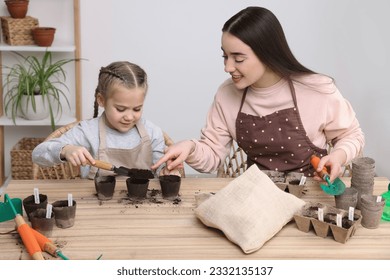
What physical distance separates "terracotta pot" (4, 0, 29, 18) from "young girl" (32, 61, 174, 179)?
1560 millimetres

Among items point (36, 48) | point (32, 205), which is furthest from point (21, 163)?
point (32, 205)

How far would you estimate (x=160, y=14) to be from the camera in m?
3.66

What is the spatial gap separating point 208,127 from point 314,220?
82cm

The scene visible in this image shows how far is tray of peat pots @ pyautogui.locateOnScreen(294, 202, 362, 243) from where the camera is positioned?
150cm

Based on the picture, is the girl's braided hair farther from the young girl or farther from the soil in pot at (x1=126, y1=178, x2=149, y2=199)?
the soil in pot at (x1=126, y1=178, x2=149, y2=199)

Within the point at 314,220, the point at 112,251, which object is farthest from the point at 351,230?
the point at 112,251

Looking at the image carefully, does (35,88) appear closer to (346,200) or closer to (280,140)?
(280,140)

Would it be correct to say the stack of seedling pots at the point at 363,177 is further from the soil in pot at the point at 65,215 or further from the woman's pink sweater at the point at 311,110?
the soil in pot at the point at 65,215

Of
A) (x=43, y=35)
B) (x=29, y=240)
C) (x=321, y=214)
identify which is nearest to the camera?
(x=29, y=240)

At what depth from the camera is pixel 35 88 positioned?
11.6ft

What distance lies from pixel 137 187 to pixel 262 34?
26.2 inches

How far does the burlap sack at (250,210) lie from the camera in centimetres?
148

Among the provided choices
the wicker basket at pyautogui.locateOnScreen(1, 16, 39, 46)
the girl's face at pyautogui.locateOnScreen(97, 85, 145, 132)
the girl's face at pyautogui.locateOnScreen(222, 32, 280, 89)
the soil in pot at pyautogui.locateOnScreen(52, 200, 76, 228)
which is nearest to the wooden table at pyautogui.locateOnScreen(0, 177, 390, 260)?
the soil in pot at pyautogui.locateOnScreen(52, 200, 76, 228)

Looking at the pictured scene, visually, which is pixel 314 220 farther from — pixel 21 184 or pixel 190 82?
pixel 190 82
